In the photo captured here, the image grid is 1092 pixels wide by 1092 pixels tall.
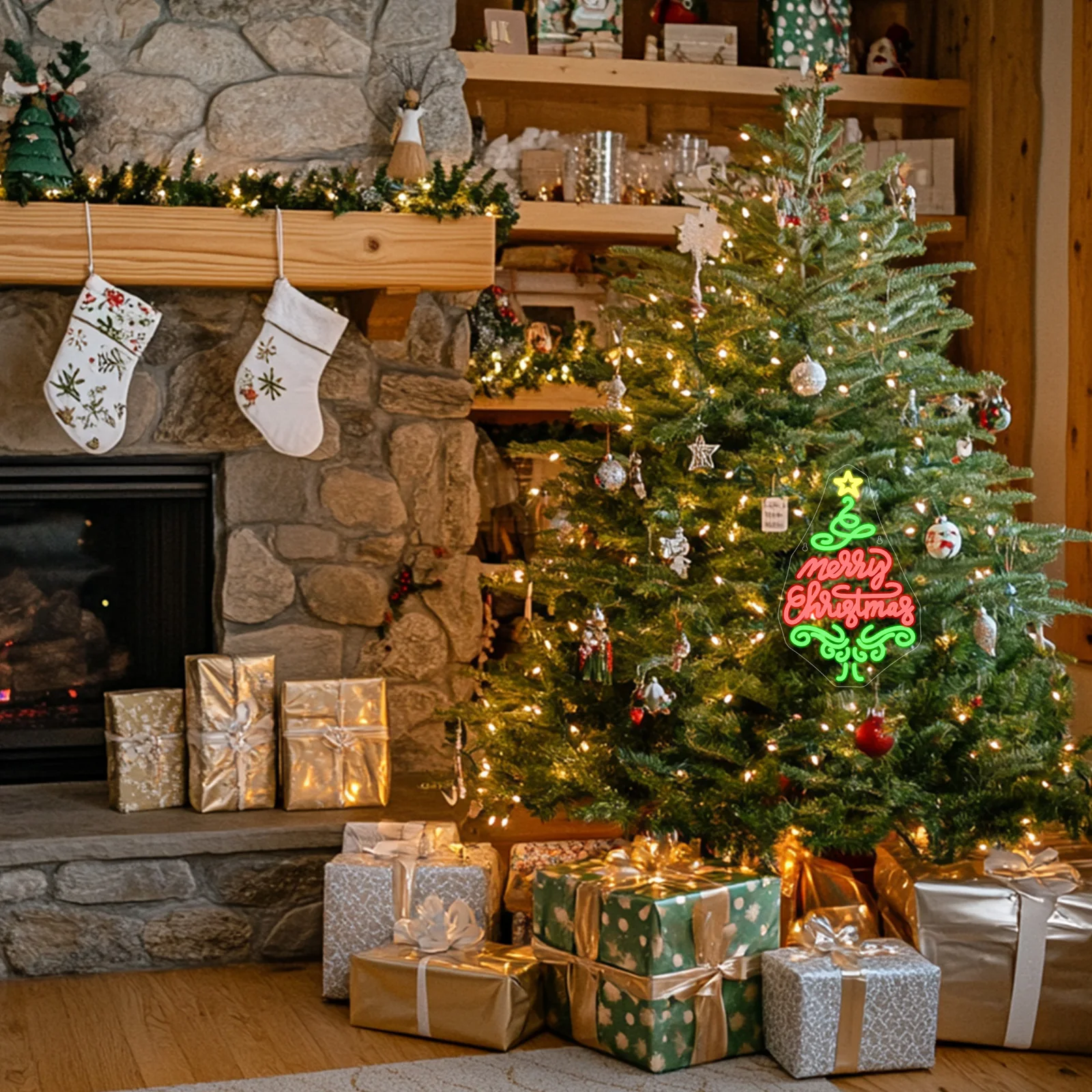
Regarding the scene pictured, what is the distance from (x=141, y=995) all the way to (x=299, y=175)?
5.85 ft

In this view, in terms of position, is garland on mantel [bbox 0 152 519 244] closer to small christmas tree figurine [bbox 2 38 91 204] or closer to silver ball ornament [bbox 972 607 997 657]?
small christmas tree figurine [bbox 2 38 91 204]

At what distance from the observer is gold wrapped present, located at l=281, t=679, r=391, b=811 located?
3168 millimetres

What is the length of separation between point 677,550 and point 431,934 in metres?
0.83

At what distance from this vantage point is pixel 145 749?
3.14 meters

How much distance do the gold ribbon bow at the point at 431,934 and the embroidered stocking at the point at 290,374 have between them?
3.41 ft

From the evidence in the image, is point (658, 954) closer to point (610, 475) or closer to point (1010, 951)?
point (1010, 951)

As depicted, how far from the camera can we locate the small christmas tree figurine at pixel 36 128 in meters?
2.90

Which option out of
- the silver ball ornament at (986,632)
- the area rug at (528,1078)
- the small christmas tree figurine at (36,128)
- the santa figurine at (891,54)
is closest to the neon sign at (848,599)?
the silver ball ornament at (986,632)

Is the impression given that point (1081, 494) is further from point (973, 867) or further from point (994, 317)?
point (973, 867)

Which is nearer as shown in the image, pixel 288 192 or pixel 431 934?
pixel 431 934

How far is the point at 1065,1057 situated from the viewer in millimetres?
2551

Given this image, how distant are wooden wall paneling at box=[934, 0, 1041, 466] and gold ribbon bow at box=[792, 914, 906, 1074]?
5.40 ft

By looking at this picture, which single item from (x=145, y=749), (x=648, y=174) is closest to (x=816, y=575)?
(x=145, y=749)

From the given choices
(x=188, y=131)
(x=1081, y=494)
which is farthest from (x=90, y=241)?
(x=1081, y=494)
